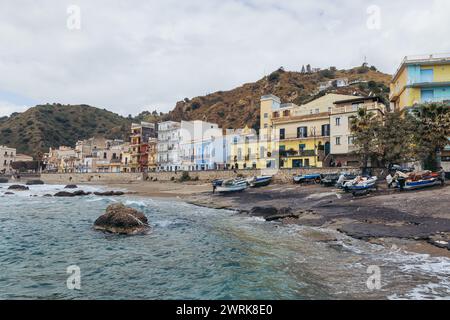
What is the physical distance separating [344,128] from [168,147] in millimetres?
54649

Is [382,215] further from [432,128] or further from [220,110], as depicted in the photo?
[220,110]

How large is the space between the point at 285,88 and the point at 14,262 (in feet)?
397

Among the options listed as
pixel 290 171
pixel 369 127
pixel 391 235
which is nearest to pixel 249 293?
pixel 391 235

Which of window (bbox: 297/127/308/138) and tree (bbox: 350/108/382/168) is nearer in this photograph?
tree (bbox: 350/108/382/168)

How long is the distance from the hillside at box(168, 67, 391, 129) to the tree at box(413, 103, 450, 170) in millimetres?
73627

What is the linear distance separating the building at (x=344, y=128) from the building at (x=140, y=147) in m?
62.8

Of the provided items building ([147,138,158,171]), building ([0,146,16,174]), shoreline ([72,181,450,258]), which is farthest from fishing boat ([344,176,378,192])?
building ([0,146,16,174])

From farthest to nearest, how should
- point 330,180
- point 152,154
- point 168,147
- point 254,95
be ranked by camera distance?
point 254,95 < point 152,154 < point 168,147 < point 330,180

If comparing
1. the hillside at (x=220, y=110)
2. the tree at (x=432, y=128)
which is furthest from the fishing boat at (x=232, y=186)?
the hillside at (x=220, y=110)

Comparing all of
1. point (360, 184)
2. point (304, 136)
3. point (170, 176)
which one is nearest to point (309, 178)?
point (360, 184)

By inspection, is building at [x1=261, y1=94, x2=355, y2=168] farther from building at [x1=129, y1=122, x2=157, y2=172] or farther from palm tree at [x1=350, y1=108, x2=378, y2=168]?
building at [x1=129, y1=122, x2=157, y2=172]

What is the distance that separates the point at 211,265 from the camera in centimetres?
1258

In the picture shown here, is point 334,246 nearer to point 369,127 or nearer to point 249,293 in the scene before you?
point 249,293

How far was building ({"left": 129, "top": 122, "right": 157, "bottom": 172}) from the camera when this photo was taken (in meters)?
101
